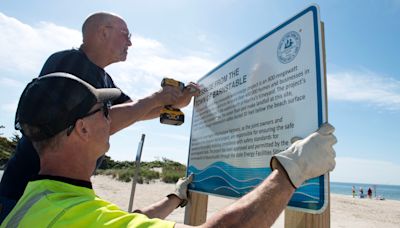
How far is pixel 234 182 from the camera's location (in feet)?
8.06

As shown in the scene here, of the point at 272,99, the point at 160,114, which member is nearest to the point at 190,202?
the point at 160,114

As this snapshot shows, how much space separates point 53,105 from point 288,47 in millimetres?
1588

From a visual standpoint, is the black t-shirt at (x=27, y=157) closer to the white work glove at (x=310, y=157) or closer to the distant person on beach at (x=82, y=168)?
the distant person on beach at (x=82, y=168)

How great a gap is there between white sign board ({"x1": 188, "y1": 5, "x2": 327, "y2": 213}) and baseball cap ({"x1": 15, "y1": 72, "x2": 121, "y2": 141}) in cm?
124

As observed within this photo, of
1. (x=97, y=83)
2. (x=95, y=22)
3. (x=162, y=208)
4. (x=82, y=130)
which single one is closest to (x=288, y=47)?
(x=82, y=130)

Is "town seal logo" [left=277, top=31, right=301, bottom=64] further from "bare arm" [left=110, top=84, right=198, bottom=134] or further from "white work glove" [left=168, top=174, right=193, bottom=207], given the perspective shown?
"white work glove" [left=168, top=174, right=193, bottom=207]

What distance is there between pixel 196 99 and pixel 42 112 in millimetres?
2235

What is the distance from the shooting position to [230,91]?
286 centimetres

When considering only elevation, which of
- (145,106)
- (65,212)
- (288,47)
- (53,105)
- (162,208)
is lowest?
(162,208)

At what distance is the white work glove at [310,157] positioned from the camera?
4.92 ft

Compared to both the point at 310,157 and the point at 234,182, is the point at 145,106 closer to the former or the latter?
the point at 234,182

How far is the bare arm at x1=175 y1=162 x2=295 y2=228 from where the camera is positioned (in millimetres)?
1304

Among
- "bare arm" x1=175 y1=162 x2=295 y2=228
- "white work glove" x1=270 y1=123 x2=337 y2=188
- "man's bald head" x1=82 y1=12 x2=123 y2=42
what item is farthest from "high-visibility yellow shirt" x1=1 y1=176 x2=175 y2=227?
"man's bald head" x1=82 y1=12 x2=123 y2=42

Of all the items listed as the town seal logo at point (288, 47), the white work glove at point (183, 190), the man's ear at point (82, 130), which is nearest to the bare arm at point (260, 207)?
the man's ear at point (82, 130)
